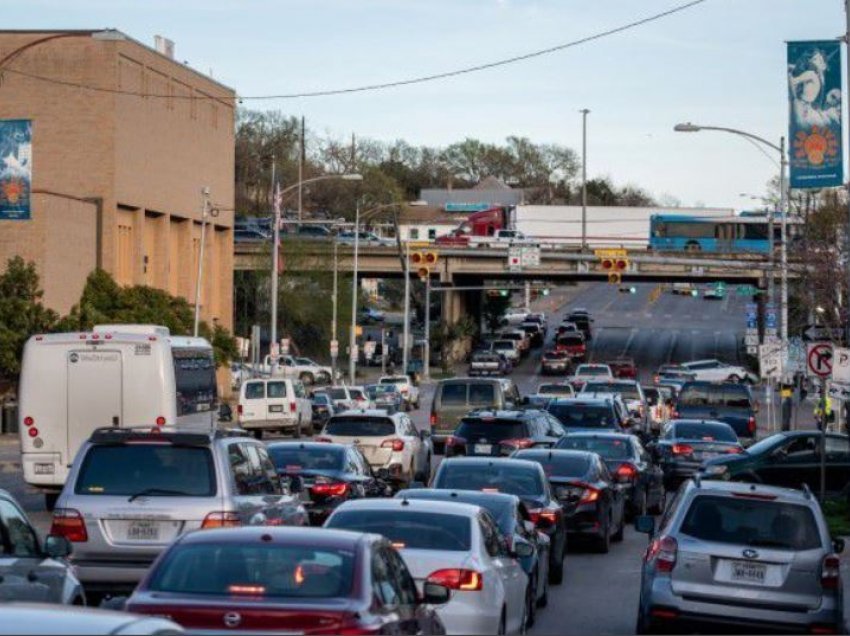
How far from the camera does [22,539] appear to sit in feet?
44.4

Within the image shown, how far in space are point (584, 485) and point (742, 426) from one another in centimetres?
2069

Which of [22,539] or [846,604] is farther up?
[22,539]

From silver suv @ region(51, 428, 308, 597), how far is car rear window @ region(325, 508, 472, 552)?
80.1 inches

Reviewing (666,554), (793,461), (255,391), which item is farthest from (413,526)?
(255,391)

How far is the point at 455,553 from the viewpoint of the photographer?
44.6 ft

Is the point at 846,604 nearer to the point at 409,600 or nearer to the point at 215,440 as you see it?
the point at 215,440

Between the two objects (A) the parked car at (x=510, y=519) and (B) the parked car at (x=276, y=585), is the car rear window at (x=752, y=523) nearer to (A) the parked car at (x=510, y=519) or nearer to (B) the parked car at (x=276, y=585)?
(A) the parked car at (x=510, y=519)

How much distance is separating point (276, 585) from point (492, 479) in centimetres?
1118

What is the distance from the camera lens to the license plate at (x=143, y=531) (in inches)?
614

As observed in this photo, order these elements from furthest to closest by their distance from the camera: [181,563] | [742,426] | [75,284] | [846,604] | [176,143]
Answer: [176,143]
[75,284]
[742,426]
[846,604]
[181,563]

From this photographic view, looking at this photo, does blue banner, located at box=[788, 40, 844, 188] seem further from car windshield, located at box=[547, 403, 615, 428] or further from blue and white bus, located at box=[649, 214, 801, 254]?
blue and white bus, located at box=[649, 214, 801, 254]

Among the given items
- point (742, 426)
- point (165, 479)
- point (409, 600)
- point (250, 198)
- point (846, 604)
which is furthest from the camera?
point (250, 198)

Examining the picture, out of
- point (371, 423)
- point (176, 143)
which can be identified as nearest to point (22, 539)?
point (371, 423)

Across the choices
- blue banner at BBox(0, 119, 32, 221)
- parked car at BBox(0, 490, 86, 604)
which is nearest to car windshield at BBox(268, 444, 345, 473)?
parked car at BBox(0, 490, 86, 604)
